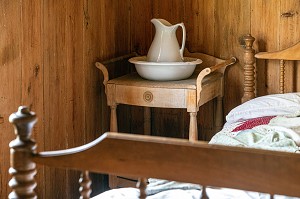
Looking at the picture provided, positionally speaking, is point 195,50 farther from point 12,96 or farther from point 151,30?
point 12,96

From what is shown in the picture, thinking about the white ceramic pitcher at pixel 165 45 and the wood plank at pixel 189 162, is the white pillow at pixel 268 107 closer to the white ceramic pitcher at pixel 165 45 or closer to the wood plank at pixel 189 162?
the white ceramic pitcher at pixel 165 45

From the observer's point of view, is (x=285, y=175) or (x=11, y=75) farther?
(x=11, y=75)

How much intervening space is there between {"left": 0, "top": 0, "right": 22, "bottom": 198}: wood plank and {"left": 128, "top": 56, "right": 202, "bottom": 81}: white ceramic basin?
28.0 inches

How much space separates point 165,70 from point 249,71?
1.62 ft

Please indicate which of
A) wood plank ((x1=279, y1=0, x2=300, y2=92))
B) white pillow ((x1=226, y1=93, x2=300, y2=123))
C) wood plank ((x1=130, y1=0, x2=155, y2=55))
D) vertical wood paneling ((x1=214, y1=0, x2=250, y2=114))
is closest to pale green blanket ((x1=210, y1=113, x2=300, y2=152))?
white pillow ((x1=226, y1=93, x2=300, y2=123))

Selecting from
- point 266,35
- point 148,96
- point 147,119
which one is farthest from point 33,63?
point 266,35

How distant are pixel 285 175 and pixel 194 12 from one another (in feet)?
7.44

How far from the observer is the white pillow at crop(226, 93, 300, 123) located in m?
2.81

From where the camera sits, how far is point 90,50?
310 cm

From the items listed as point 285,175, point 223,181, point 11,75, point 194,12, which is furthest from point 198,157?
point 194,12

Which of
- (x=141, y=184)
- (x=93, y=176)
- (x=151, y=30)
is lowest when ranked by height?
(x=93, y=176)

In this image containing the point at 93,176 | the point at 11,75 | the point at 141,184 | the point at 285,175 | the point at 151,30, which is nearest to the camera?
the point at 285,175

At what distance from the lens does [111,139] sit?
1.37 m

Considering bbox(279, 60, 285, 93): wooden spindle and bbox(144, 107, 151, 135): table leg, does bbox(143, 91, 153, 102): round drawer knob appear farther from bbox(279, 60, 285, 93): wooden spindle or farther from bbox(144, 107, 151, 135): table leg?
bbox(279, 60, 285, 93): wooden spindle
